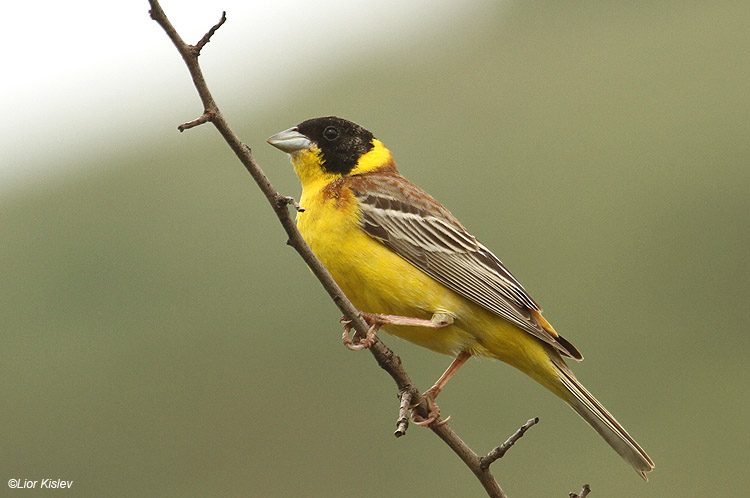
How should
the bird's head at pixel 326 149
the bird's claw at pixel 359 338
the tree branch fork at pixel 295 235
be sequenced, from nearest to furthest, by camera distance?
the tree branch fork at pixel 295 235 < the bird's claw at pixel 359 338 < the bird's head at pixel 326 149

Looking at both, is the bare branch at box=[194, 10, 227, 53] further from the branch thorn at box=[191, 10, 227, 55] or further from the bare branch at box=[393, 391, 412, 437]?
the bare branch at box=[393, 391, 412, 437]

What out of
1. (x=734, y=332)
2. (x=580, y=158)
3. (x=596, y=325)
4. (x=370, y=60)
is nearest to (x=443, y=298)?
(x=596, y=325)

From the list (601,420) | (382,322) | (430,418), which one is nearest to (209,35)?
(382,322)

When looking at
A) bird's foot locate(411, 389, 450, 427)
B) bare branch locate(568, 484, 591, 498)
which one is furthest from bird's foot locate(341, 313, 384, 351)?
bare branch locate(568, 484, 591, 498)

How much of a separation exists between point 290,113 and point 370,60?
28.1ft

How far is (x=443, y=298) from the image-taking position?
551cm

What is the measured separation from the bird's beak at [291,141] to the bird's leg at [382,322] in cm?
149

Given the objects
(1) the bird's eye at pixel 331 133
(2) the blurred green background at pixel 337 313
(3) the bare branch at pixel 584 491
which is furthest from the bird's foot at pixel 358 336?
(2) the blurred green background at pixel 337 313

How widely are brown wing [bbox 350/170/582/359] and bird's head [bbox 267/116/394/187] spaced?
0.22 metres

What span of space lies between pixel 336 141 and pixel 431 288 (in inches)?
58.2

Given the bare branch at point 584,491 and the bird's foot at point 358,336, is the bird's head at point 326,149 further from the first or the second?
the bare branch at point 584,491

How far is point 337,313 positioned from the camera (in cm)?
1694

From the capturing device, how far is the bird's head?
620cm

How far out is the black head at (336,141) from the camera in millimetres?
6320
